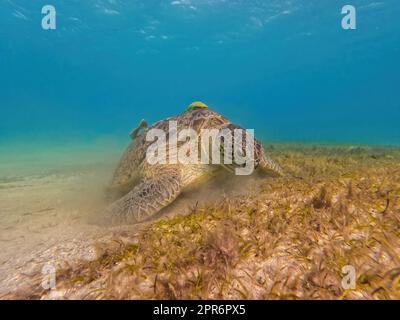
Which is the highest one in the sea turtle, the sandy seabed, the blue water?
the blue water

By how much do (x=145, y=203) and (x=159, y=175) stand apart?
0.89 metres

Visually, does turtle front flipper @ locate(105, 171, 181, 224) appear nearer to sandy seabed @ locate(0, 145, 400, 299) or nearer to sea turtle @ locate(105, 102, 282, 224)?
sea turtle @ locate(105, 102, 282, 224)

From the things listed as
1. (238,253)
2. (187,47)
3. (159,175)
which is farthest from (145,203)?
(187,47)

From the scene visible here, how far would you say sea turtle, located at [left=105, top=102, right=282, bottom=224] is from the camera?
9.58 ft

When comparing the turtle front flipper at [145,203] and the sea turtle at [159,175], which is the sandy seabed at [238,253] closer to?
the turtle front flipper at [145,203]

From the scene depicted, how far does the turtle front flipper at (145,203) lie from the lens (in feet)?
9.32

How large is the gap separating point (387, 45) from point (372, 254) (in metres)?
71.4

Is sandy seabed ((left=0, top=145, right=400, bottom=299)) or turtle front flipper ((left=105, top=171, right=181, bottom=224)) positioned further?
turtle front flipper ((left=105, top=171, right=181, bottom=224))

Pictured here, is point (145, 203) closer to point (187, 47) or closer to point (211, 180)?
Result: point (211, 180)

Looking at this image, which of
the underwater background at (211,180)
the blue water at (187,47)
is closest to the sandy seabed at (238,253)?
the underwater background at (211,180)

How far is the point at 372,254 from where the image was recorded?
1.60 meters

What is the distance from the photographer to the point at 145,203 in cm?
293

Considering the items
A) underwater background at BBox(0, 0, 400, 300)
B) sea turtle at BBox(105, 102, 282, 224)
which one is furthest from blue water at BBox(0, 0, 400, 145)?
sea turtle at BBox(105, 102, 282, 224)

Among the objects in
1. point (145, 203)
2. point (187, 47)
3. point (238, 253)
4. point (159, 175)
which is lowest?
point (238, 253)
